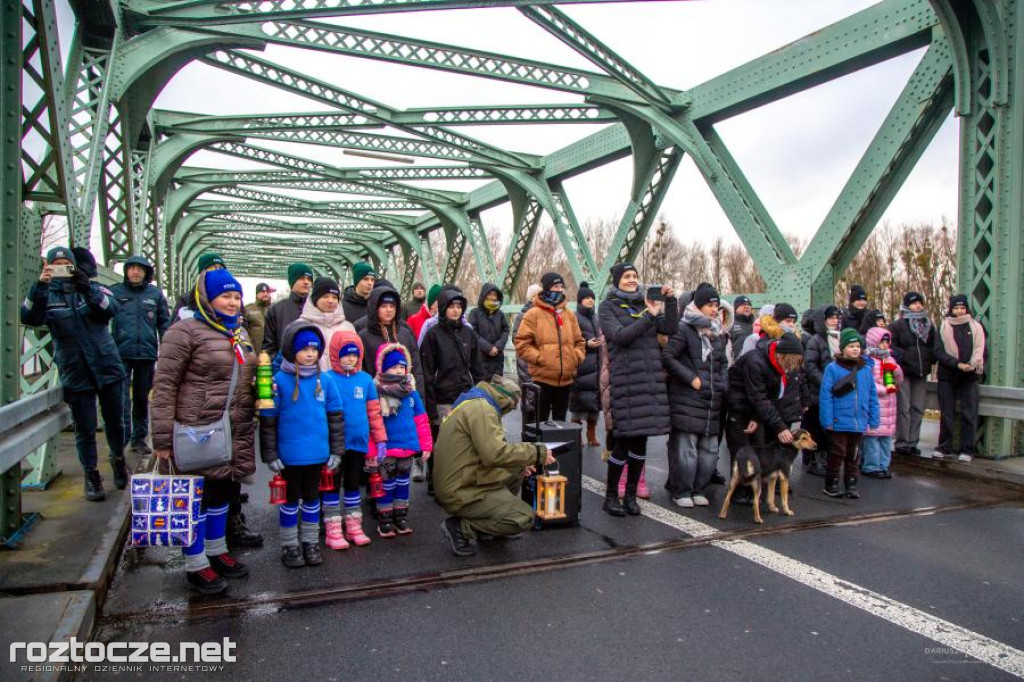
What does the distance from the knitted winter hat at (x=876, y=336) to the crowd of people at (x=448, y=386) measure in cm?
2

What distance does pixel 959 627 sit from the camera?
11.7 ft

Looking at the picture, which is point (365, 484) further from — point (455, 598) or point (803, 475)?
point (803, 475)

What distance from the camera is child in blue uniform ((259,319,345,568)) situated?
4.38m

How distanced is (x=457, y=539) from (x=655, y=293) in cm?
273

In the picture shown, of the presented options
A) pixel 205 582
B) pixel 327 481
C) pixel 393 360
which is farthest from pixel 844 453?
pixel 205 582

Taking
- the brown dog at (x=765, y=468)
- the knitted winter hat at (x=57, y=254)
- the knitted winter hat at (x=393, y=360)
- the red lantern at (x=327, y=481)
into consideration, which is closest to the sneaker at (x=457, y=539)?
the red lantern at (x=327, y=481)

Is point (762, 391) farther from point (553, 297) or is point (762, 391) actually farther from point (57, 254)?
point (57, 254)

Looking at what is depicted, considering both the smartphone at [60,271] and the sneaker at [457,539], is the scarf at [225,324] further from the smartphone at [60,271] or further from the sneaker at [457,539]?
the sneaker at [457,539]

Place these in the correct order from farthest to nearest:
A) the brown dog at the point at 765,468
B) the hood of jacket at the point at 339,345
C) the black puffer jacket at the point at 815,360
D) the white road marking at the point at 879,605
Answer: the black puffer jacket at the point at 815,360 < the brown dog at the point at 765,468 < the hood of jacket at the point at 339,345 < the white road marking at the point at 879,605

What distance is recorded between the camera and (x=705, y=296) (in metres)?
6.06

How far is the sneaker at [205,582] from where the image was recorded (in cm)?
389

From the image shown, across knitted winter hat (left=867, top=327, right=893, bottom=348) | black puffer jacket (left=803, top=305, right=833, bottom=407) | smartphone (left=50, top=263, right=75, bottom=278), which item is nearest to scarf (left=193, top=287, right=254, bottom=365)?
smartphone (left=50, top=263, right=75, bottom=278)

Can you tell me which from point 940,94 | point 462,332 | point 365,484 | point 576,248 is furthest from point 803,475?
point 576,248

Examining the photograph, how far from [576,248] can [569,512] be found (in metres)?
13.0
